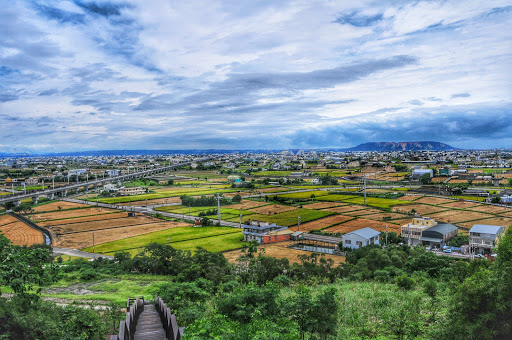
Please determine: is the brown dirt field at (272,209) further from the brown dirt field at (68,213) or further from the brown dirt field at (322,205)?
the brown dirt field at (68,213)

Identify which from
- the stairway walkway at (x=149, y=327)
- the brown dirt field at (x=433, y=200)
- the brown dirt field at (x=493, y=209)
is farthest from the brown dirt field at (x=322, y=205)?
the stairway walkway at (x=149, y=327)

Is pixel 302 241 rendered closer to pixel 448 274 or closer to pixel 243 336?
pixel 448 274

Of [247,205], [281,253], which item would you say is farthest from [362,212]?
[281,253]

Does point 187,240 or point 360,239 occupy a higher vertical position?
point 360,239

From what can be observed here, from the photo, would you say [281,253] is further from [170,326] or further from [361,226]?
[170,326]

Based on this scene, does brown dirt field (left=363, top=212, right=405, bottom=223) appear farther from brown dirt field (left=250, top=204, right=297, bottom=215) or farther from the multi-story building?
the multi-story building

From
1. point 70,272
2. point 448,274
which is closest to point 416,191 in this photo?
point 448,274

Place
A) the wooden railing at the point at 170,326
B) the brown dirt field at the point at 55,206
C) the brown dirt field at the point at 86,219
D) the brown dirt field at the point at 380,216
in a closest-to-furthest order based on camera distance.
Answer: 1. the wooden railing at the point at 170,326
2. the brown dirt field at the point at 380,216
3. the brown dirt field at the point at 86,219
4. the brown dirt field at the point at 55,206
